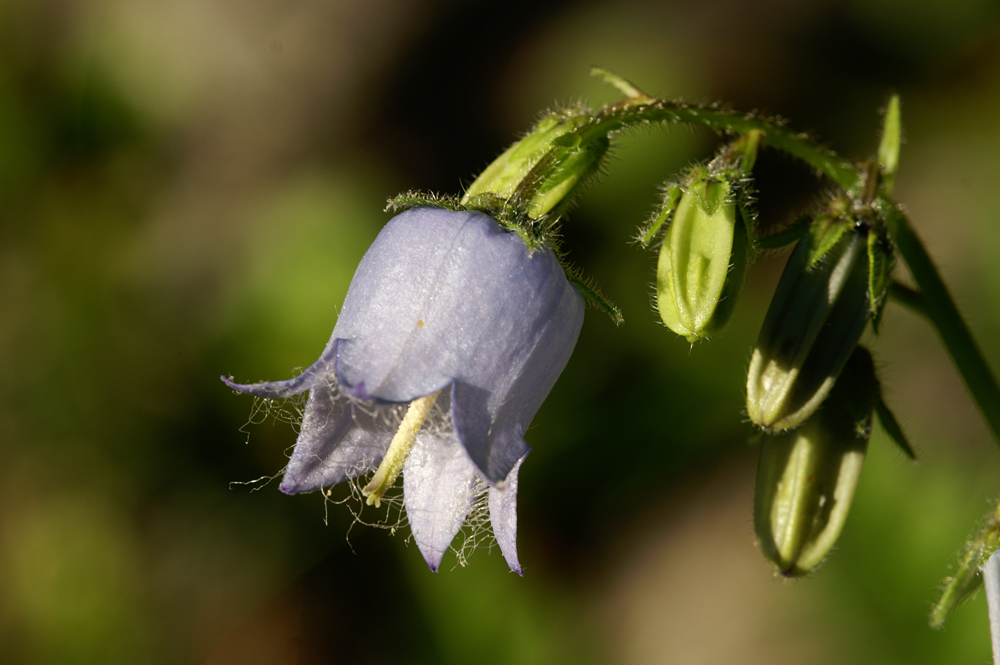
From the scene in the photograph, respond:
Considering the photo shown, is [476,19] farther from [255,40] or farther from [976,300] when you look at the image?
[976,300]

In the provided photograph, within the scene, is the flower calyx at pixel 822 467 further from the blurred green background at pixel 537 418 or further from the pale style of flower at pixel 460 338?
the blurred green background at pixel 537 418

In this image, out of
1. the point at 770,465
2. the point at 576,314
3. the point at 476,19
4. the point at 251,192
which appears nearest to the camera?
the point at 576,314

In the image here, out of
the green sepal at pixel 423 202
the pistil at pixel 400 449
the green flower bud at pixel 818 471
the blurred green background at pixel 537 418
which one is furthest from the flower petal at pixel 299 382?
the blurred green background at pixel 537 418

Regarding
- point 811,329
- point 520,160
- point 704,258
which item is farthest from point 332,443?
point 811,329

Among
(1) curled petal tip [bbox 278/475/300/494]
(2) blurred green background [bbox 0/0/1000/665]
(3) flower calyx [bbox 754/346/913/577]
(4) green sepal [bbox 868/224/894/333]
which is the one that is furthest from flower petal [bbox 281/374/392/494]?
(2) blurred green background [bbox 0/0/1000/665]

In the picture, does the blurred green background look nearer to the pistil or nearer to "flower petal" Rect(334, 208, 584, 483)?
the pistil

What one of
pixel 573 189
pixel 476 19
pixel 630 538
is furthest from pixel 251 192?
pixel 573 189

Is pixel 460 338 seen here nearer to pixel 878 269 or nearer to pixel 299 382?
pixel 299 382
